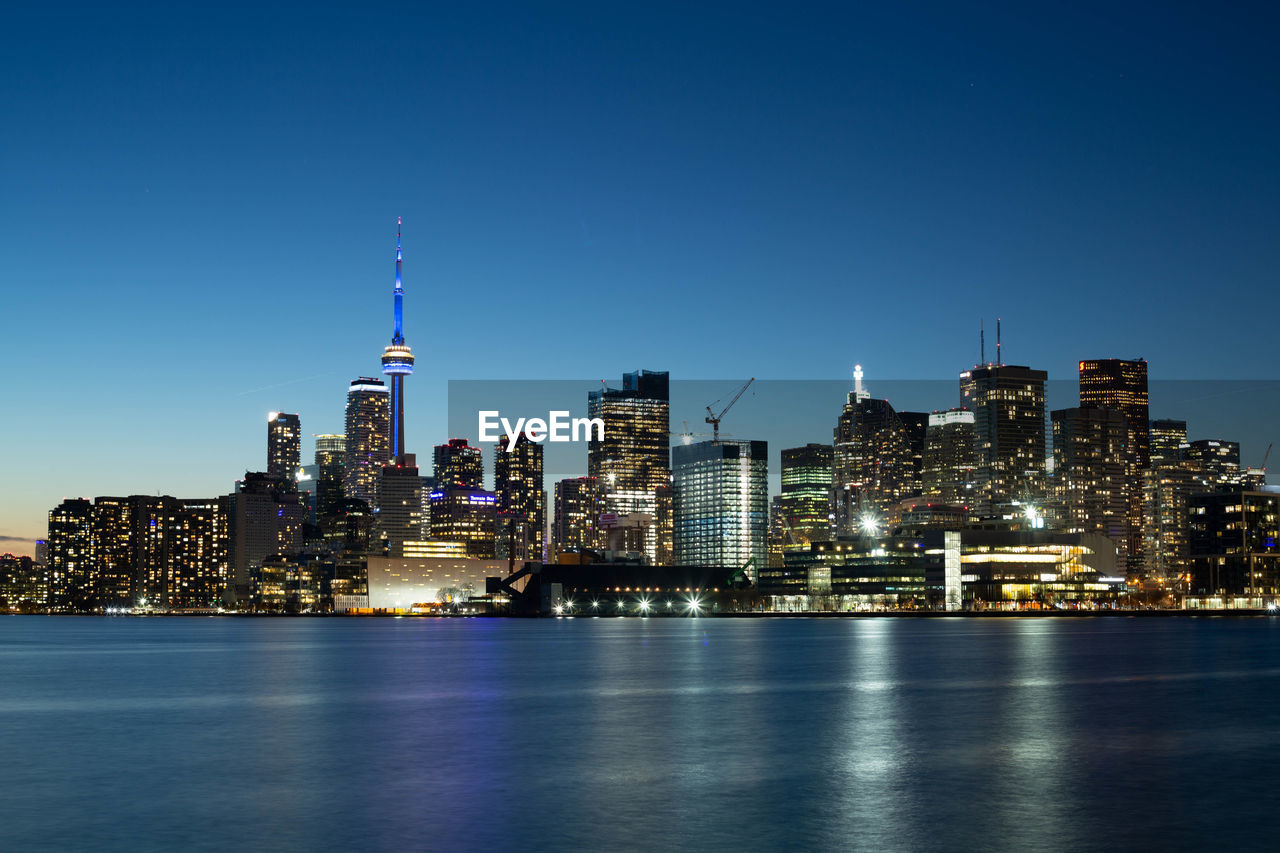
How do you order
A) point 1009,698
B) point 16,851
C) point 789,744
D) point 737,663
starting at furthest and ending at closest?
point 737,663 → point 1009,698 → point 789,744 → point 16,851

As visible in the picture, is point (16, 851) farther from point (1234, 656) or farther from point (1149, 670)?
point (1234, 656)

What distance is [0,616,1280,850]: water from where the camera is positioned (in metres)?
30.1

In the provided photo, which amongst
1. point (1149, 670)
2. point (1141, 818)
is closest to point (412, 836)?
point (1141, 818)

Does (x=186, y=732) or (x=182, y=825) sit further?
(x=186, y=732)

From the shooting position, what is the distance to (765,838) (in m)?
29.1

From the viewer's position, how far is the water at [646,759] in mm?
30141

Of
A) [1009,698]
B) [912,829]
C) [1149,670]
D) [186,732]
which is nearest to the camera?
[912,829]

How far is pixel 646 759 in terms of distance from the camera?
42.8m

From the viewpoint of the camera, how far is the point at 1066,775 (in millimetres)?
38469

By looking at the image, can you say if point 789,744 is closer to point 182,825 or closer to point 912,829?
point 912,829

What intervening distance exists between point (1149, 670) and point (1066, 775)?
55044 mm

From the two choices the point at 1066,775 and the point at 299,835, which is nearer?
the point at 299,835

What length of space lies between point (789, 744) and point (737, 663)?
→ 176ft

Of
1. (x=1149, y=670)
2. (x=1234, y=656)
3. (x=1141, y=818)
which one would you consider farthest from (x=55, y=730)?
(x=1234, y=656)
